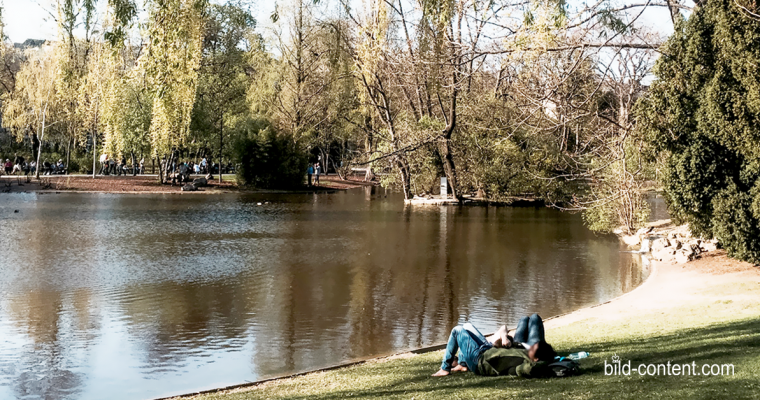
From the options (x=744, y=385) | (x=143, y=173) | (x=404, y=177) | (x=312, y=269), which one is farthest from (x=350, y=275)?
(x=143, y=173)

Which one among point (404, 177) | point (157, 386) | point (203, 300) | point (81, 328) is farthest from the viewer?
point (404, 177)

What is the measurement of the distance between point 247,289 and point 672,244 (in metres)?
10.9

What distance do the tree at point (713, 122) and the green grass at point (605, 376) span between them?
457cm

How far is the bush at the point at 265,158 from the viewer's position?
4456cm

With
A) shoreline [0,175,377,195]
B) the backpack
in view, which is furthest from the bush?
the backpack

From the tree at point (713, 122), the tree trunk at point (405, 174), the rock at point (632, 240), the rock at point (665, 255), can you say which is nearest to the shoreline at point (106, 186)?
the tree trunk at point (405, 174)

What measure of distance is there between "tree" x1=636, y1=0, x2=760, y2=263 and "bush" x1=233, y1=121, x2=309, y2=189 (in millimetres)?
31544

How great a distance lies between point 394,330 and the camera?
11.2 metres

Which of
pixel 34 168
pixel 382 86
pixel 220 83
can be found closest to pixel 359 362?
pixel 382 86

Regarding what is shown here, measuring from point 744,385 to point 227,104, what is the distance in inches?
1884

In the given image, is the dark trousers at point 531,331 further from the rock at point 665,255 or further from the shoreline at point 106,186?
the shoreline at point 106,186

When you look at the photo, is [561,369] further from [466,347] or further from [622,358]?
[466,347]

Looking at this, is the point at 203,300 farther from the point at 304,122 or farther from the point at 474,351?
the point at 304,122

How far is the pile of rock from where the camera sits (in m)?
17.1
